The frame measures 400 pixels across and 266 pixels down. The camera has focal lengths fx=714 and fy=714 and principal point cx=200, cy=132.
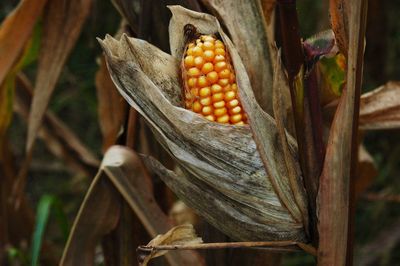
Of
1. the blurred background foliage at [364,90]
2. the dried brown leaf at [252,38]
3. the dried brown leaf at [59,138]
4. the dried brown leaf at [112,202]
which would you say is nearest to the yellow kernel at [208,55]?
the dried brown leaf at [252,38]

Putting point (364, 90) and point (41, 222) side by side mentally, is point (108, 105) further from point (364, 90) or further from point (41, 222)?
point (364, 90)

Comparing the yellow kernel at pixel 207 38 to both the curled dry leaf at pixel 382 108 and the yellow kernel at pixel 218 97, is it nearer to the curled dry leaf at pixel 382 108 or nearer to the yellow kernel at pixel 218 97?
the yellow kernel at pixel 218 97

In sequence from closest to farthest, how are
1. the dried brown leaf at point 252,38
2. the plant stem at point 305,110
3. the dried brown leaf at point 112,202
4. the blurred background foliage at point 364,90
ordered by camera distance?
1. the plant stem at point 305,110
2. the dried brown leaf at point 252,38
3. the dried brown leaf at point 112,202
4. the blurred background foliage at point 364,90

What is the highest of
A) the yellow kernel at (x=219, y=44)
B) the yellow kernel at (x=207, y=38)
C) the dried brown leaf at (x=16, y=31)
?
the dried brown leaf at (x=16, y=31)

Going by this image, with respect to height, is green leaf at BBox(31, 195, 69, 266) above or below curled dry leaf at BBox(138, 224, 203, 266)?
below

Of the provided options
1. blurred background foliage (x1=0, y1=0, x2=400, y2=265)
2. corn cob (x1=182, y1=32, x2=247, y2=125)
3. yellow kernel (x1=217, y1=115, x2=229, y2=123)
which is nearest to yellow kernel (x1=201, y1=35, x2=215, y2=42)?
corn cob (x1=182, y1=32, x2=247, y2=125)

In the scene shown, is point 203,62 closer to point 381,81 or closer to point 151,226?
point 151,226

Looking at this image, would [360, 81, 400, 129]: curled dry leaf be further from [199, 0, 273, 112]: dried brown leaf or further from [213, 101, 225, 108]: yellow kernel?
[213, 101, 225, 108]: yellow kernel
